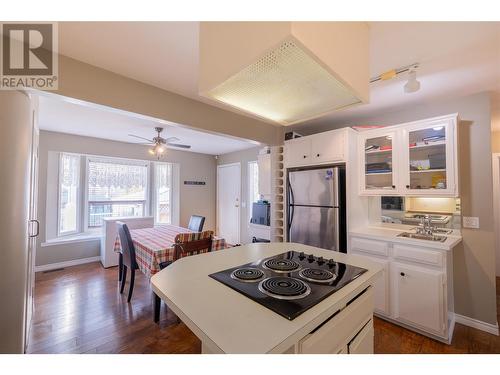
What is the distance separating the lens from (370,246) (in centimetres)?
227

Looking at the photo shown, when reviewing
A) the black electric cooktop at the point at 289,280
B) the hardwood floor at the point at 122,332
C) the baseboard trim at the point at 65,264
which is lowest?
the hardwood floor at the point at 122,332

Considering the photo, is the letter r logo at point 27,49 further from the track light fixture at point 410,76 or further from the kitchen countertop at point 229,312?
the track light fixture at point 410,76

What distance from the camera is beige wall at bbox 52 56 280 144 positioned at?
1.62 metres

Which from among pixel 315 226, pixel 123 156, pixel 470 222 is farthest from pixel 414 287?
pixel 123 156

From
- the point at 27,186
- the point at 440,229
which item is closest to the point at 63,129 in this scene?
the point at 27,186

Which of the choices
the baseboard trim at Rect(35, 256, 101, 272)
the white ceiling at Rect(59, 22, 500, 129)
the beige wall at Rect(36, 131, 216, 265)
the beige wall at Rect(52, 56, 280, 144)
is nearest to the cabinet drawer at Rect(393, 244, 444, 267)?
the white ceiling at Rect(59, 22, 500, 129)

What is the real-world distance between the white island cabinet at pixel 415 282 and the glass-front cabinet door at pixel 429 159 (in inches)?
20.5

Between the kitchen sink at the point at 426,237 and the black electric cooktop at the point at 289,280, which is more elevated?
the kitchen sink at the point at 426,237

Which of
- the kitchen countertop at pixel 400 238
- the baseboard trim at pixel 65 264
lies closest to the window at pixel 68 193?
the baseboard trim at pixel 65 264

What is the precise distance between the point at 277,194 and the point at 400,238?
1.55m

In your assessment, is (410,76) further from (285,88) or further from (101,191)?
(101,191)

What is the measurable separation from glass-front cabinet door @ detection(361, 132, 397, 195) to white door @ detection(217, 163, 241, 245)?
312 cm

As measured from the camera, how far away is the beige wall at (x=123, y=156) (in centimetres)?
364

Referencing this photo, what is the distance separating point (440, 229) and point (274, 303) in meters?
2.45
